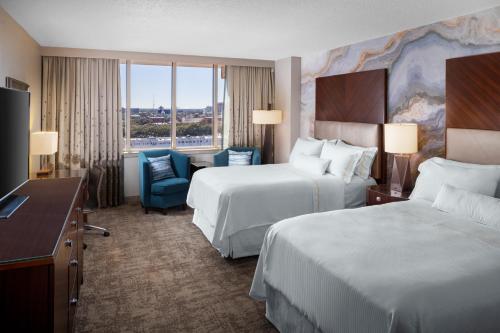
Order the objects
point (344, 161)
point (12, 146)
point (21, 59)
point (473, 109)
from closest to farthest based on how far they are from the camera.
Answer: point (12, 146) < point (473, 109) < point (21, 59) < point (344, 161)

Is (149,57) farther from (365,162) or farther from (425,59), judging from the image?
(425,59)

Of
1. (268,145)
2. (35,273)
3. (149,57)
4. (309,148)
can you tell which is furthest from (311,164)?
(35,273)

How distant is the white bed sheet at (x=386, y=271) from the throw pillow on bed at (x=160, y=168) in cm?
336

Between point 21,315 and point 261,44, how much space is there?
4556 mm

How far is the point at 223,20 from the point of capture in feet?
13.0

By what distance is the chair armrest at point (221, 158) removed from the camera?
6.49 m

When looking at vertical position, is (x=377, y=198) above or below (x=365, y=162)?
below

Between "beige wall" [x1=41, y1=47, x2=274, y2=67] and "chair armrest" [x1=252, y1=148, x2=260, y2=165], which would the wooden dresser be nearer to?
"beige wall" [x1=41, y1=47, x2=274, y2=67]

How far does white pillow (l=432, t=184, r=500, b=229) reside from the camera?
9.08 feet

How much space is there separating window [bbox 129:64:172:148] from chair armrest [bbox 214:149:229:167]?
1015 millimetres

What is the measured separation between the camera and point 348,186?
15.0ft

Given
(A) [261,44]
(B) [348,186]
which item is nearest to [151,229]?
(B) [348,186]

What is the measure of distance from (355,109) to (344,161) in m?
0.99

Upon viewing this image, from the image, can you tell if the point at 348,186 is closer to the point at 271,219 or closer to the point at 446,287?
the point at 271,219
